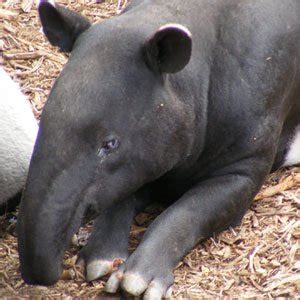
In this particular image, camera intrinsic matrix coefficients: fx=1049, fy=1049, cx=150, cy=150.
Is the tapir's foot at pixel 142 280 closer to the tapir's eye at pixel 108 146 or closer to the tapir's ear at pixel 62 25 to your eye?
the tapir's eye at pixel 108 146

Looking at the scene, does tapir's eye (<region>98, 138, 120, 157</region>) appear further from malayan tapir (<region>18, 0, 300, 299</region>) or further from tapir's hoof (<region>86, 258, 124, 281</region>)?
tapir's hoof (<region>86, 258, 124, 281</region>)

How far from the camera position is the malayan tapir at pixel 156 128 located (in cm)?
521

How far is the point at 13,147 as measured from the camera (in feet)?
21.4

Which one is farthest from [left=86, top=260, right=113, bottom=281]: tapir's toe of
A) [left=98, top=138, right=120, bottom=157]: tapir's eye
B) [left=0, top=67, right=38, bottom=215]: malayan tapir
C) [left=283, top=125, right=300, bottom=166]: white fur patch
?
[left=283, top=125, right=300, bottom=166]: white fur patch

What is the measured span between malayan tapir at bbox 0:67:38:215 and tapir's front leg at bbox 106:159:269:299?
105 cm

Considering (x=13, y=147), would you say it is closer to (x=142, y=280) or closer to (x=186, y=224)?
(x=186, y=224)

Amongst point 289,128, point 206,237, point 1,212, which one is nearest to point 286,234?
point 206,237

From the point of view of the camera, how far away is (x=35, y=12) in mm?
8648

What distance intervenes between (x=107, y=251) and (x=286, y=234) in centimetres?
110

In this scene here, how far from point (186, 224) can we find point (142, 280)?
51 cm

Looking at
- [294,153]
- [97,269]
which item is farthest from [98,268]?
[294,153]

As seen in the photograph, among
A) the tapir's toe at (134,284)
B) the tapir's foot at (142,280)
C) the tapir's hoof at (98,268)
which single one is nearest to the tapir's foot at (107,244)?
the tapir's hoof at (98,268)

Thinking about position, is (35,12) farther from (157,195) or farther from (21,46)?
(157,195)

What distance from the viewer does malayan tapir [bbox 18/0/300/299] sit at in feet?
17.1
